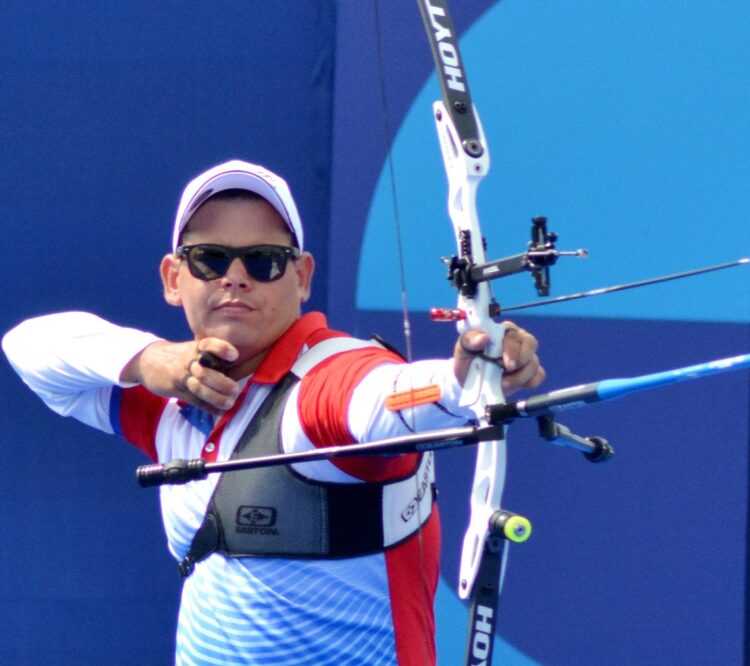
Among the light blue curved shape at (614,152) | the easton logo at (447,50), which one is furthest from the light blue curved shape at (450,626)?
Result: the easton logo at (447,50)

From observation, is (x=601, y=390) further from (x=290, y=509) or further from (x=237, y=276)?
(x=237, y=276)

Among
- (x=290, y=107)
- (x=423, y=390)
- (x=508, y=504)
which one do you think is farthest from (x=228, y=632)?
(x=290, y=107)

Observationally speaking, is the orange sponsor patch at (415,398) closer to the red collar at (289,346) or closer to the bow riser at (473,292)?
the bow riser at (473,292)

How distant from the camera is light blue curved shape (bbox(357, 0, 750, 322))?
1.99 meters

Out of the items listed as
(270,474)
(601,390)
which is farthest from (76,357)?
(601,390)

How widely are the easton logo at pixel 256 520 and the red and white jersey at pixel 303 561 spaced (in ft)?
0.14

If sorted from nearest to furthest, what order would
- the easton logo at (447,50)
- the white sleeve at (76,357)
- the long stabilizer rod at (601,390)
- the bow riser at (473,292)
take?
the long stabilizer rod at (601,390), the bow riser at (473,292), the easton logo at (447,50), the white sleeve at (76,357)

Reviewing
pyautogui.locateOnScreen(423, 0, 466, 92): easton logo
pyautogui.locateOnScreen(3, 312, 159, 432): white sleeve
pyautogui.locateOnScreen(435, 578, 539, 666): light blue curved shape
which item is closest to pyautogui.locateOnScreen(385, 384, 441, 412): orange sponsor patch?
pyautogui.locateOnScreen(423, 0, 466, 92): easton logo

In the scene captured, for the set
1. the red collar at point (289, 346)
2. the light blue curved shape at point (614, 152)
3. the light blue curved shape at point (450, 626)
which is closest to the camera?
the red collar at point (289, 346)

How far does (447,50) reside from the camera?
1501mm

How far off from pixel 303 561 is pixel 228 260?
403 millimetres

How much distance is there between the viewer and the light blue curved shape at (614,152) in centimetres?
199

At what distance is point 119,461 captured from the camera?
8.36 feet

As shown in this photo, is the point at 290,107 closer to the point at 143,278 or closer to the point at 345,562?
the point at 143,278
